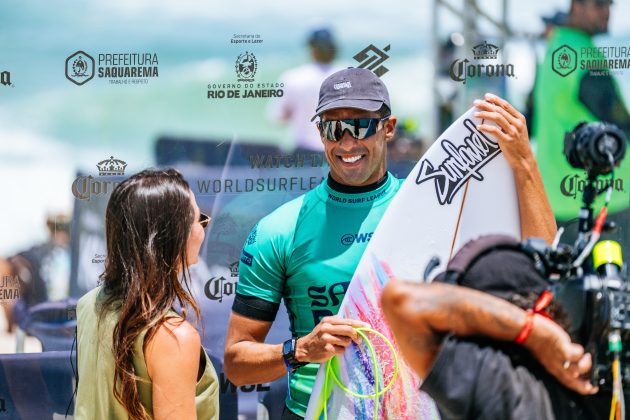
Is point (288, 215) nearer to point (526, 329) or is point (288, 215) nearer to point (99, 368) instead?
point (99, 368)

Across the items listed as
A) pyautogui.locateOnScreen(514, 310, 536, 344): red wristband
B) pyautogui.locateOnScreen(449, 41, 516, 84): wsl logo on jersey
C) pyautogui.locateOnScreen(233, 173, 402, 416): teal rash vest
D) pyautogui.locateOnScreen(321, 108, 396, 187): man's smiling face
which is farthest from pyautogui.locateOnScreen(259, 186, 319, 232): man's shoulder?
pyautogui.locateOnScreen(449, 41, 516, 84): wsl logo on jersey

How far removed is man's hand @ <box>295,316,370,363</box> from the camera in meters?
2.58

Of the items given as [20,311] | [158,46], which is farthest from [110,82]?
[20,311]

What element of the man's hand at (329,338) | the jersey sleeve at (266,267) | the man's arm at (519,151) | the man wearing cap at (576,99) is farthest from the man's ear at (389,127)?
the man wearing cap at (576,99)

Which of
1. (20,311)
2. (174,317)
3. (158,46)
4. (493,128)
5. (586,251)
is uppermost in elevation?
(158,46)

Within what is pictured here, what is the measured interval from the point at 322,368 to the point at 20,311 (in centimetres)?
174

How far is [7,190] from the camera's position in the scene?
3.98 metres

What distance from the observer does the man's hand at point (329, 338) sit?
8.48ft

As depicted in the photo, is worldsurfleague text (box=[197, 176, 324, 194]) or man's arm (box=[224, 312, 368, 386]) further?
worldsurfleague text (box=[197, 176, 324, 194])

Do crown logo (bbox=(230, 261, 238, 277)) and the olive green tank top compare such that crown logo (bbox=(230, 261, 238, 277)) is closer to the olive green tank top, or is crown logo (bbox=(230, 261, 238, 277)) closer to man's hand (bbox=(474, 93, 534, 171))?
man's hand (bbox=(474, 93, 534, 171))

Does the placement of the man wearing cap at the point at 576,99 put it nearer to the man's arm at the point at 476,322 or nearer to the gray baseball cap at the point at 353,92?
the gray baseball cap at the point at 353,92

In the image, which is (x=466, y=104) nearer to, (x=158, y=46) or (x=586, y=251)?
(x=158, y=46)

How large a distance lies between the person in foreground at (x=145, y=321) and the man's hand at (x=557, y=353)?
80cm

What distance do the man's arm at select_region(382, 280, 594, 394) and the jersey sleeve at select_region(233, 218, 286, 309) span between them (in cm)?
96
